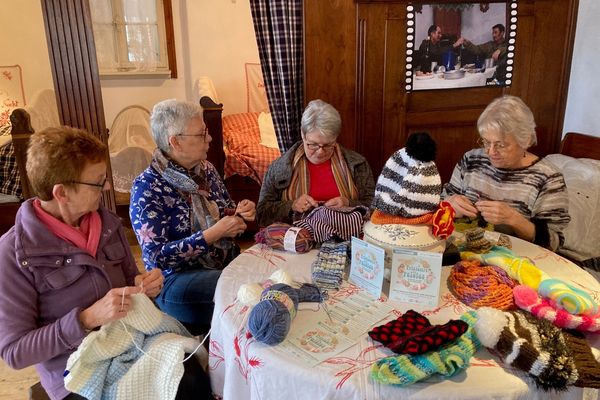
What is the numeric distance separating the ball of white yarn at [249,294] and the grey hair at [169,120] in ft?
2.39

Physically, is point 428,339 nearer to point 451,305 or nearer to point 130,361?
point 451,305

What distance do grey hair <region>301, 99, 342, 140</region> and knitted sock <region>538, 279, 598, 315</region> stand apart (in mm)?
1018

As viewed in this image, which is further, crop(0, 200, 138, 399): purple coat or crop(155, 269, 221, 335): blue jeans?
crop(155, 269, 221, 335): blue jeans

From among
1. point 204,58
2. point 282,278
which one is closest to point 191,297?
point 282,278

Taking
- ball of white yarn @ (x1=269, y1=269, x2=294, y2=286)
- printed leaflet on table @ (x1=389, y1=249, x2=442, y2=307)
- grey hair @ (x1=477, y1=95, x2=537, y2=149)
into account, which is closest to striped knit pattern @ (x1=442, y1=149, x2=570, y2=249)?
grey hair @ (x1=477, y1=95, x2=537, y2=149)

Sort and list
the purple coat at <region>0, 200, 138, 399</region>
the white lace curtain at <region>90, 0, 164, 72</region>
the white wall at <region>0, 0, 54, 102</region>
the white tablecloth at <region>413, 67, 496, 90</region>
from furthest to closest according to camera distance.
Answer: the white lace curtain at <region>90, 0, 164, 72</region>, the white wall at <region>0, 0, 54, 102</region>, the white tablecloth at <region>413, 67, 496, 90</region>, the purple coat at <region>0, 200, 138, 399</region>

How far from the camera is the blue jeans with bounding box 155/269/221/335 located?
161 cm

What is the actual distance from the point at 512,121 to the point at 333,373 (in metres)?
1.25

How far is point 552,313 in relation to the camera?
1.08 meters

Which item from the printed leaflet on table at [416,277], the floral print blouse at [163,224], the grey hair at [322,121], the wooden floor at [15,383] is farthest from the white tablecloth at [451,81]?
the wooden floor at [15,383]

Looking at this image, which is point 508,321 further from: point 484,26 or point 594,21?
point 594,21

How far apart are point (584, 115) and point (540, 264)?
160cm

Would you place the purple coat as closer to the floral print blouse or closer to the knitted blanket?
the knitted blanket

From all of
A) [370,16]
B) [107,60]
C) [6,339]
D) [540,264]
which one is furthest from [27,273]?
[107,60]
